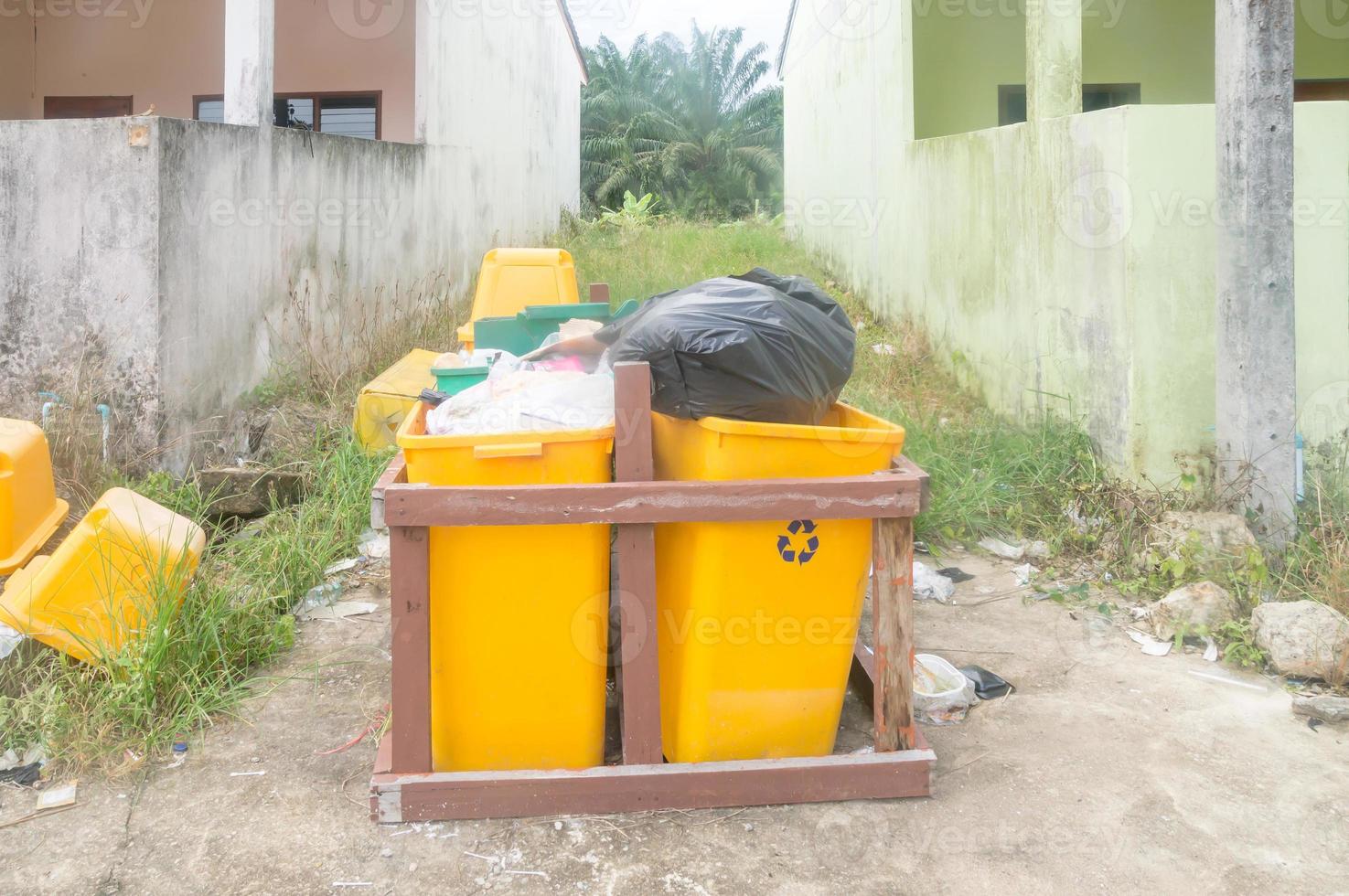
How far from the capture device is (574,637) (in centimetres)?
270

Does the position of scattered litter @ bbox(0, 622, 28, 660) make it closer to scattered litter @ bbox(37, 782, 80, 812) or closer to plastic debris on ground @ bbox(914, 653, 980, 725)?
scattered litter @ bbox(37, 782, 80, 812)

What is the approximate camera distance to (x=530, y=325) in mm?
5176

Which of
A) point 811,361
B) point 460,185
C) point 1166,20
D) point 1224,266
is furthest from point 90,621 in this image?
point 1166,20

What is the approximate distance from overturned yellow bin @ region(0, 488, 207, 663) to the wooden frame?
1123 millimetres

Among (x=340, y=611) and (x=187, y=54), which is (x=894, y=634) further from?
(x=187, y=54)

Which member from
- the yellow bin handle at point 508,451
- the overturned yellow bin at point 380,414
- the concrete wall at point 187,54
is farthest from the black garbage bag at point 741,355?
the concrete wall at point 187,54

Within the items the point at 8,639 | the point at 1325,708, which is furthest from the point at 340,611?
the point at 1325,708

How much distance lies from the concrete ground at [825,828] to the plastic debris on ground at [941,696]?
6cm

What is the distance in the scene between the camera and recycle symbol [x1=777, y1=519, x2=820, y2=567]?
2.65 metres

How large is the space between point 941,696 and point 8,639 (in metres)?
2.89

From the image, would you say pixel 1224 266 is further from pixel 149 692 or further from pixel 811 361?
pixel 149 692

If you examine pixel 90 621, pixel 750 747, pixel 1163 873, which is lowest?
pixel 1163 873

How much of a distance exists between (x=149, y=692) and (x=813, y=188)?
11.4 m

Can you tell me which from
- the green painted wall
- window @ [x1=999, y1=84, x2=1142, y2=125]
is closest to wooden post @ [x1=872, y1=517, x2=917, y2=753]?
the green painted wall
